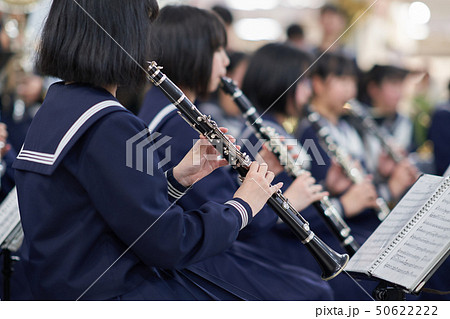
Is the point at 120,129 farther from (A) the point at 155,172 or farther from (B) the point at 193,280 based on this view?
(B) the point at 193,280

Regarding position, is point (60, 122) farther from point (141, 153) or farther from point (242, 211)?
point (242, 211)

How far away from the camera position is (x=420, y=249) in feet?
4.84

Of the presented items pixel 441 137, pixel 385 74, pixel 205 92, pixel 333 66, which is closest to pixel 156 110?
pixel 205 92

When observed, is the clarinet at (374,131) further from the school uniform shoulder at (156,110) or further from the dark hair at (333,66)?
the school uniform shoulder at (156,110)

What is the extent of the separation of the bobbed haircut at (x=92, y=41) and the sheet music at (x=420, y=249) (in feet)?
2.77

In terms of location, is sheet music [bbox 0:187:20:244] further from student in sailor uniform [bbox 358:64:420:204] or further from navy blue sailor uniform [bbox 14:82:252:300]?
student in sailor uniform [bbox 358:64:420:204]

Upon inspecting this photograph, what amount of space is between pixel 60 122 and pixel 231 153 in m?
0.52

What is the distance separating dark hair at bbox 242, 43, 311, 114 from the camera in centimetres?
269

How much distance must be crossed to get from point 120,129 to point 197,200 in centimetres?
67

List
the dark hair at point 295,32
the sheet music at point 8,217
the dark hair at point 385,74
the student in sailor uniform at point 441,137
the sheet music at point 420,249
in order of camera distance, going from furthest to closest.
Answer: the dark hair at point 295,32 → the dark hair at point 385,74 → the student in sailor uniform at point 441,137 → the sheet music at point 8,217 → the sheet music at point 420,249

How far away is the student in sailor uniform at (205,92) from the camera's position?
2000 millimetres

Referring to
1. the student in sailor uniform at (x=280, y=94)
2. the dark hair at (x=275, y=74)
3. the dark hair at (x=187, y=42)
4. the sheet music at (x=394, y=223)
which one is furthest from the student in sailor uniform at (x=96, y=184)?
the dark hair at (x=275, y=74)

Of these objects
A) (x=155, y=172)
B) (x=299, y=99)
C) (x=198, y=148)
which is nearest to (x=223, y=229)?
(x=155, y=172)

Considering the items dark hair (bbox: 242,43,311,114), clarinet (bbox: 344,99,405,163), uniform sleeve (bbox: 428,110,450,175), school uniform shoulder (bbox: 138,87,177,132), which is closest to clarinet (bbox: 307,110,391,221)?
dark hair (bbox: 242,43,311,114)
